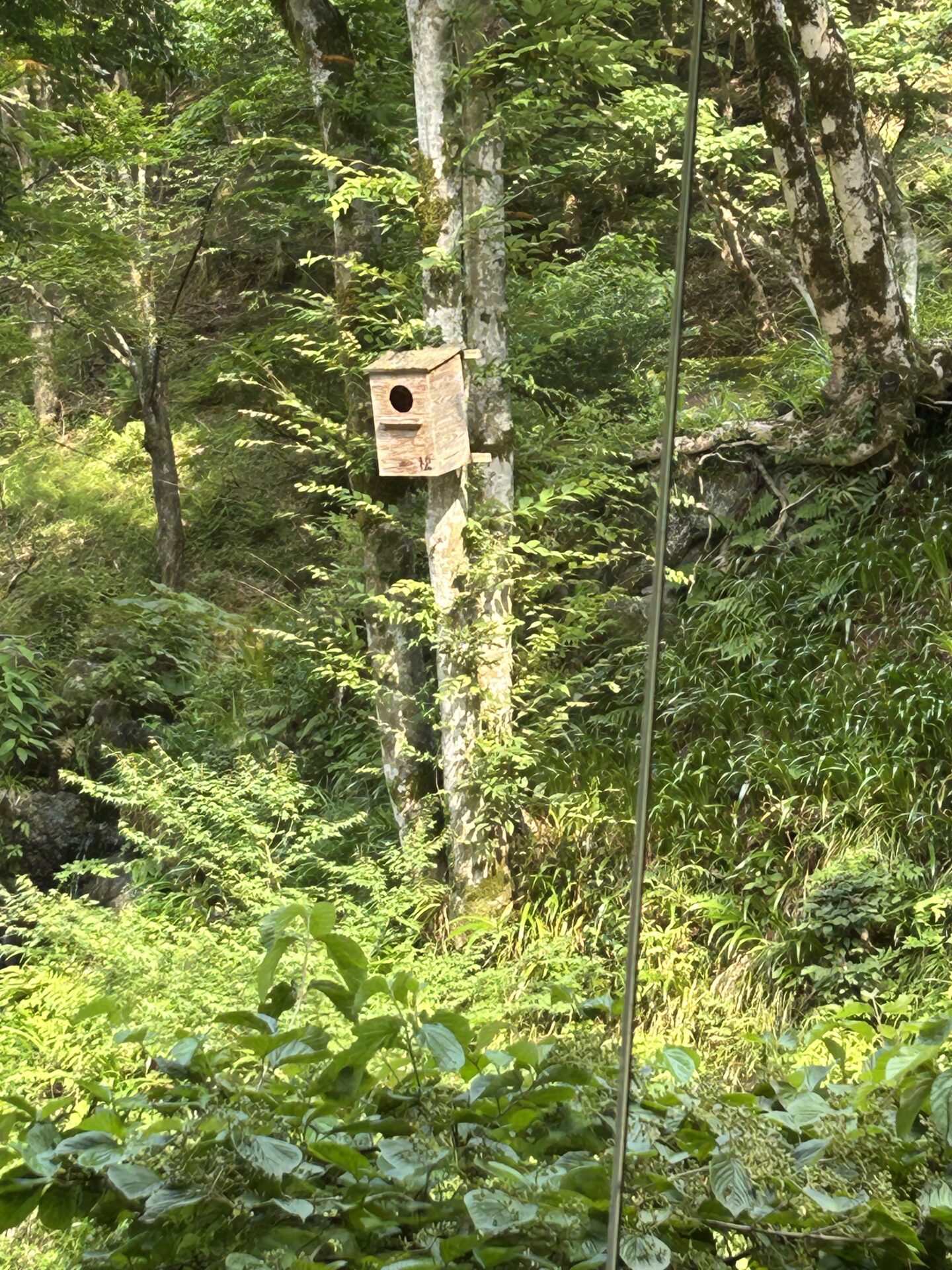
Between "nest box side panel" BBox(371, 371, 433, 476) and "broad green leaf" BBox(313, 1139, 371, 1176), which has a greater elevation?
"nest box side panel" BBox(371, 371, 433, 476)

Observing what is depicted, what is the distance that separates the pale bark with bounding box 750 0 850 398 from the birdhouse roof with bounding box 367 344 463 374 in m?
0.61

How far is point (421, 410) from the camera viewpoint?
5.47ft

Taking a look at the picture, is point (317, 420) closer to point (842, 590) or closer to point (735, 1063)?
point (842, 590)

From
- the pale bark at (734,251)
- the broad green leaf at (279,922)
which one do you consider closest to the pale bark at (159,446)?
the pale bark at (734,251)

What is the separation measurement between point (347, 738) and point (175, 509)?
52cm

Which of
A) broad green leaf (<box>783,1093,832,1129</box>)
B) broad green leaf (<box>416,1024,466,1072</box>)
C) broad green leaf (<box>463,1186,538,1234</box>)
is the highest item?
broad green leaf (<box>416,1024,466,1072</box>)

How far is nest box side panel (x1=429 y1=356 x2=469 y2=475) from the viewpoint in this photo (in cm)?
167

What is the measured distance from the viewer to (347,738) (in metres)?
1.86

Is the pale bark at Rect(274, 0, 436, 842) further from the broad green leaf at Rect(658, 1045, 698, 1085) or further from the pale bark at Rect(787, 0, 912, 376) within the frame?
the broad green leaf at Rect(658, 1045, 698, 1085)

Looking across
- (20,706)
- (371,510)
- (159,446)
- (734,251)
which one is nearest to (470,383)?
(371,510)

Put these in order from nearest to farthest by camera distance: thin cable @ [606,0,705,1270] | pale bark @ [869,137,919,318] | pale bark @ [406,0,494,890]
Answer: thin cable @ [606,0,705,1270]
pale bark @ [406,0,494,890]
pale bark @ [869,137,919,318]

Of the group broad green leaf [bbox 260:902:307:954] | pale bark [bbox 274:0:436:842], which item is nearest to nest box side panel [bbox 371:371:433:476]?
pale bark [bbox 274:0:436:842]

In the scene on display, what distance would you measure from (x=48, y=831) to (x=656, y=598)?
177 cm

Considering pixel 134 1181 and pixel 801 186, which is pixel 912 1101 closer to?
pixel 134 1181
